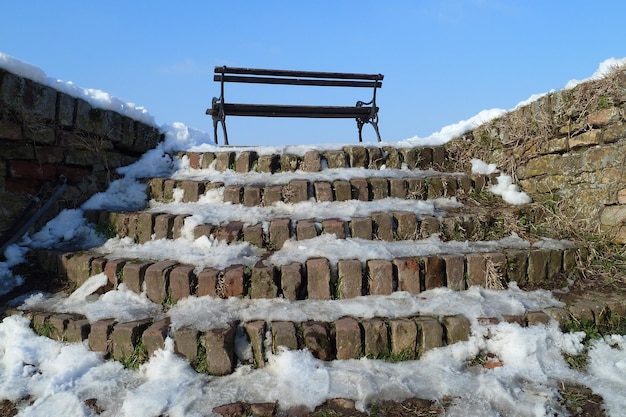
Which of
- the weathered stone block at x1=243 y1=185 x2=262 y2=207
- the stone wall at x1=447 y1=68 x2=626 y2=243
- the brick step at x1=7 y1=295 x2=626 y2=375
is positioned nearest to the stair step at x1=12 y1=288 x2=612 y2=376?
the brick step at x1=7 y1=295 x2=626 y2=375

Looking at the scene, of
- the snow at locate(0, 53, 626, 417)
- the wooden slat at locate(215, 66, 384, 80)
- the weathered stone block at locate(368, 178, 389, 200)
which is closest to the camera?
the snow at locate(0, 53, 626, 417)

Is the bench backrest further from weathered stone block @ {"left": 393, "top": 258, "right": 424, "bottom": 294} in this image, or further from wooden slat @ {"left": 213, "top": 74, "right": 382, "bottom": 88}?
weathered stone block @ {"left": 393, "top": 258, "right": 424, "bottom": 294}

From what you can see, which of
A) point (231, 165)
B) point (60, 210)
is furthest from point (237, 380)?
point (60, 210)

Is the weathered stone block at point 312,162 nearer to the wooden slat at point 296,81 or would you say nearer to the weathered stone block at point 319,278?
the weathered stone block at point 319,278

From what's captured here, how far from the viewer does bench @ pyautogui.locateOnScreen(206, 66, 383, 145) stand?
199 inches

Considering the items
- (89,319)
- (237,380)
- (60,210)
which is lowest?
(237,380)

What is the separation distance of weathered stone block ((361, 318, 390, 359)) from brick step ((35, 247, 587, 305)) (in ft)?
0.99

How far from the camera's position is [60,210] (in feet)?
10.7

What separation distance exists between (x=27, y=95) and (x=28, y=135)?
0.27 m

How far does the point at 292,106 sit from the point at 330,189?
239 centimetres

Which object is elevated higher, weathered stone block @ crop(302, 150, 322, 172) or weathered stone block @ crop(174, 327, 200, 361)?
weathered stone block @ crop(302, 150, 322, 172)

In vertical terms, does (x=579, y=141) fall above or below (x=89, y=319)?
above

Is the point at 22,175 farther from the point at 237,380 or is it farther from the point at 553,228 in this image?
the point at 553,228

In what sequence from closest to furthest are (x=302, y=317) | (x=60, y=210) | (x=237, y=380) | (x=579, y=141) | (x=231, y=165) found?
(x=237, y=380) < (x=302, y=317) < (x=579, y=141) < (x=60, y=210) < (x=231, y=165)
